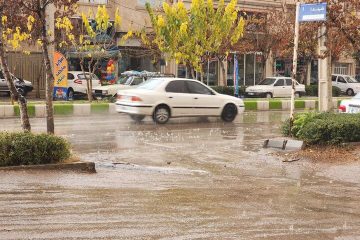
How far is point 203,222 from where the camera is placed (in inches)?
246

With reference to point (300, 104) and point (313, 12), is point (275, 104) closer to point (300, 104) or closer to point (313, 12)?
point (300, 104)

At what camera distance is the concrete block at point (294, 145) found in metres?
12.1

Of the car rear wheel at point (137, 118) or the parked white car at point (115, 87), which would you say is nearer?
the car rear wheel at point (137, 118)

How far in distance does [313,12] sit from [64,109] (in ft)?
39.9

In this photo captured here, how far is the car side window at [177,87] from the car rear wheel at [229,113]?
5.37ft

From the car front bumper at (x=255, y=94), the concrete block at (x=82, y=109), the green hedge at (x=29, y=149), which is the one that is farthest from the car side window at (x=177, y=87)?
the car front bumper at (x=255, y=94)

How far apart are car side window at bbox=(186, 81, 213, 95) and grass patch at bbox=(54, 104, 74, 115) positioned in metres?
5.45

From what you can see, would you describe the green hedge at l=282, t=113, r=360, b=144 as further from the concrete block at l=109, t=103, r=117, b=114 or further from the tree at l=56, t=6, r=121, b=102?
the tree at l=56, t=6, r=121, b=102

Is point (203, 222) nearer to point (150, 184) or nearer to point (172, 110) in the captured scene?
point (150, 184)

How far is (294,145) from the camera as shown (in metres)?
12.3

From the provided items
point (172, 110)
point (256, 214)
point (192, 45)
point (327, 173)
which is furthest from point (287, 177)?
point (192, 45)

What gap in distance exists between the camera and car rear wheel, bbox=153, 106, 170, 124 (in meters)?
18.4

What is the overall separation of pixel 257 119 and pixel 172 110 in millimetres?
3919

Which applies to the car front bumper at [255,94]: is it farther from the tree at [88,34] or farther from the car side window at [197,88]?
the car side window at [197,88]
